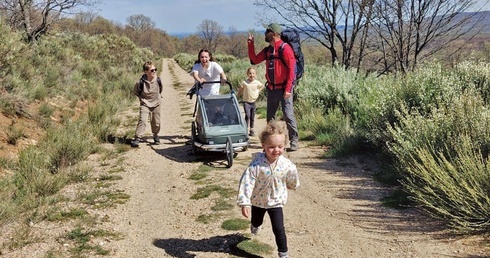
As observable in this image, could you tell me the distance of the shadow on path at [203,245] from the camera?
405 cm

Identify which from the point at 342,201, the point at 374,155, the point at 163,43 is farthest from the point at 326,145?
the point at 163,43

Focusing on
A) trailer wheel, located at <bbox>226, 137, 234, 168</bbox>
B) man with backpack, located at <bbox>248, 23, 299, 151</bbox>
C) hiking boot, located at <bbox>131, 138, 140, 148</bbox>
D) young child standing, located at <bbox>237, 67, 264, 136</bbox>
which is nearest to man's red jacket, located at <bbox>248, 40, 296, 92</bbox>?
man with backpack, located at <bbox>248, 23, 299, 151</bbox>

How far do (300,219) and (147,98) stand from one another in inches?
190

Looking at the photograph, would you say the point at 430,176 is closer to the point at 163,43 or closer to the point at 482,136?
the point at 482,136

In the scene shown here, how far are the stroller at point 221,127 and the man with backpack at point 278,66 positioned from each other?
28.4 inches

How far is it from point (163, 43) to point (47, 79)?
305ft

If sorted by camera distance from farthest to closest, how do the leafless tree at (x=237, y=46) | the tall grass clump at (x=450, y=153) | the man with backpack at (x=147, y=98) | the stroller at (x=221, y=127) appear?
the leafless tree at (x=237, y=46), the man with backpack at (x=147, y=98), the stroller at (x=221, y=127), the tall grass clump at (x=450, y=153)

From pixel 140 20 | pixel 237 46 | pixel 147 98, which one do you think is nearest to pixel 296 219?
pixel 147 98

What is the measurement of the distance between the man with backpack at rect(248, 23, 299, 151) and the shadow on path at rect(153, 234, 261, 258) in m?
3.33

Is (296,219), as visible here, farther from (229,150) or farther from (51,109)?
(51,109)

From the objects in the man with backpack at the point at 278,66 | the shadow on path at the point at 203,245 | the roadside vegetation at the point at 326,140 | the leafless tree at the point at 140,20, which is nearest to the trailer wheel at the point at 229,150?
the roadside vegetation at the point at 326,140

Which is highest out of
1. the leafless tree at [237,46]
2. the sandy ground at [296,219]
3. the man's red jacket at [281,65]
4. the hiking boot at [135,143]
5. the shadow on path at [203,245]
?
the leafless tree at [237,46]

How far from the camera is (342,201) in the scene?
526cm

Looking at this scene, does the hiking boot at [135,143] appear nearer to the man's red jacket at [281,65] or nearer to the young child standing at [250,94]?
the young child standing at [250,94]
